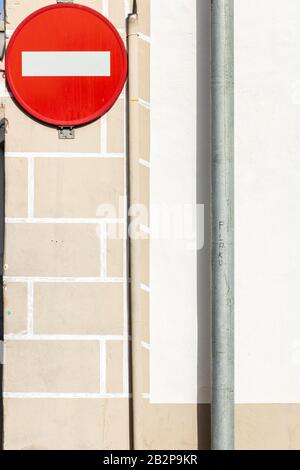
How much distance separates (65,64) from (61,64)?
0.02 meters

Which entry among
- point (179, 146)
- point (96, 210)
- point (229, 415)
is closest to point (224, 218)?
point (179, 146)

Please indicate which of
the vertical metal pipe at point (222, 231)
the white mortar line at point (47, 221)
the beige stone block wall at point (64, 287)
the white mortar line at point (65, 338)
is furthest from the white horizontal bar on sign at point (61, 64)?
the white mortar line at point (65, 338)

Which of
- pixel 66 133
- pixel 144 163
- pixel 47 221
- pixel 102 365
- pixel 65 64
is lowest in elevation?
pixel 102 365

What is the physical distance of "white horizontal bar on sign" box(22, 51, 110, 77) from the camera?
2850 millimetres

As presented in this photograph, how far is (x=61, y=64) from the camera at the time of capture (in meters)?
2.85

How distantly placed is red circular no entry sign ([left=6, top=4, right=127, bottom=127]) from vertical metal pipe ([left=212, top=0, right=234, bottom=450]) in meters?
0.49

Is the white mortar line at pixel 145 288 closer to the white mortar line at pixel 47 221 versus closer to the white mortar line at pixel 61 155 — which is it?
the white mortar line at pixel 47 221

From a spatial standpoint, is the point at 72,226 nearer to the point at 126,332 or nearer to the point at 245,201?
the point at 126,332

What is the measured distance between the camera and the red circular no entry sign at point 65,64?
9.35 feet

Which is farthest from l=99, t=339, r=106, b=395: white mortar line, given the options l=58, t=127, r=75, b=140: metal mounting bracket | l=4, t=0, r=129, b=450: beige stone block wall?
l=58, t=127, r=75, b=140: metal mounting bracket

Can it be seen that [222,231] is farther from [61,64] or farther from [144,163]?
[61,64]

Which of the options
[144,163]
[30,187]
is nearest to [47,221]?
[30,187]
